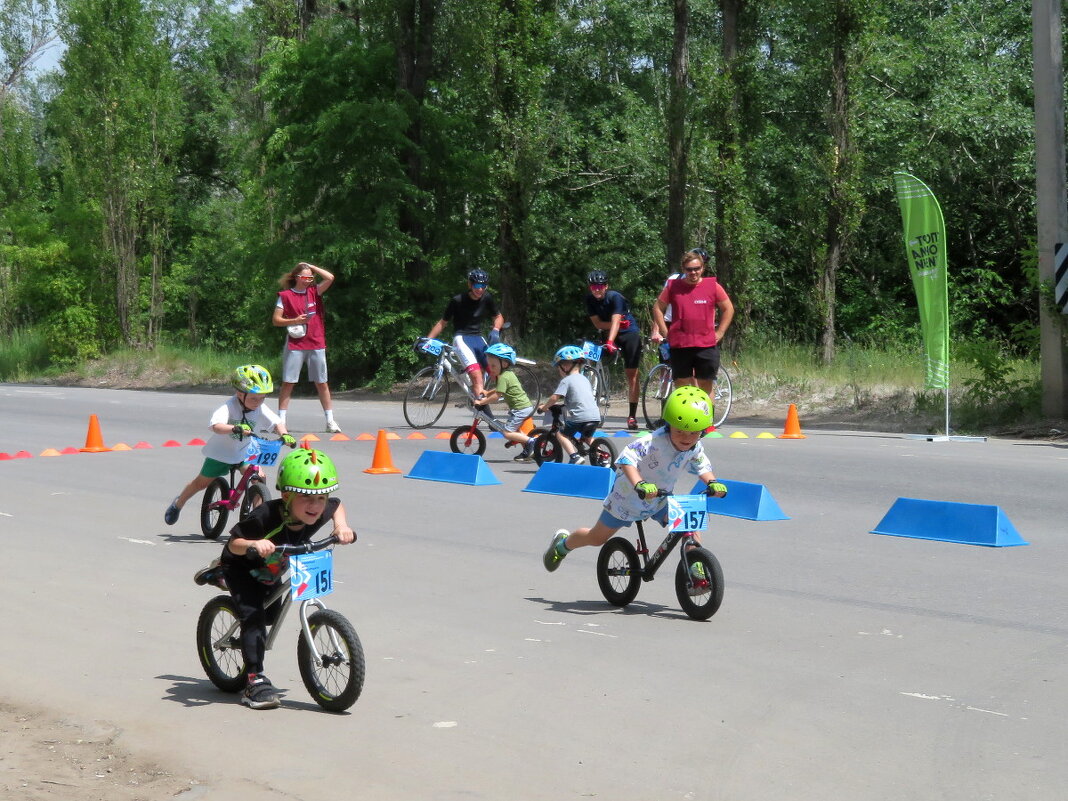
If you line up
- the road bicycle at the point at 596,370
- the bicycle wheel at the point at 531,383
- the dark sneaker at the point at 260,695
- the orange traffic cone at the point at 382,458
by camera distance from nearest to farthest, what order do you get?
the dark sneaker at the point at 260,695, the orange traffic cone at the point at 382,458, the road bicycle at the point at 596,370, the bicycle wheel at the point at 531,383

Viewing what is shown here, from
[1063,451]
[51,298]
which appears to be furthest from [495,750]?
[51,298]

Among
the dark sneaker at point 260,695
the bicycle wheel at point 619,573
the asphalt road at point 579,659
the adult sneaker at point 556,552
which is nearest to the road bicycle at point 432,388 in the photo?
the asphalt road at point 579,659

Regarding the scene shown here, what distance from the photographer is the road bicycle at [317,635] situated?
5855 mm

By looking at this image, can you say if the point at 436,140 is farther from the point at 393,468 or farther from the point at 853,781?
the point at 853,781

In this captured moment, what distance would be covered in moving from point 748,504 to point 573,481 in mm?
1865

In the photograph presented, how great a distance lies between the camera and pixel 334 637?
19.4 ft

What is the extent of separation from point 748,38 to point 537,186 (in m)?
7.88

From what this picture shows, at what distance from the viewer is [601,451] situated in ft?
44.3

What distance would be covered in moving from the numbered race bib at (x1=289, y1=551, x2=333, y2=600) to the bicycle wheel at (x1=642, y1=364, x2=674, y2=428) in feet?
38.6

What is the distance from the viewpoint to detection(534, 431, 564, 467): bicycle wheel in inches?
551

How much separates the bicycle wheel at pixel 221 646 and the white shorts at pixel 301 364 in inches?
387

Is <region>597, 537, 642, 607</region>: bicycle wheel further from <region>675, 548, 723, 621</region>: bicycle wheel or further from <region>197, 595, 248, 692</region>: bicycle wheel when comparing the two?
<region>197, 595, 248, 692</region>: bicycle wheel

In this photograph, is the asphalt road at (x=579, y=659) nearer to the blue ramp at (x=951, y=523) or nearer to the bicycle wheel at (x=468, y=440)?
the blue ramp at (x=951, y=523)

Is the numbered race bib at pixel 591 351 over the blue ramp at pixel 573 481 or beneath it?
over
